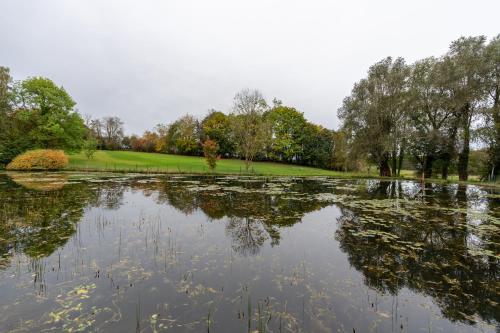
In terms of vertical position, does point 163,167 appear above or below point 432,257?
above

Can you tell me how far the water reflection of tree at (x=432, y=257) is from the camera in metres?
4.79

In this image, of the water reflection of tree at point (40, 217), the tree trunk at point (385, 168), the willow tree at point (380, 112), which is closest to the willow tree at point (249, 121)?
the willow tree at point (380, 112)

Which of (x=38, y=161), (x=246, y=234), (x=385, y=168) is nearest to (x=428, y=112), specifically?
(x=385, y=168)

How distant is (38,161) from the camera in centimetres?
3048

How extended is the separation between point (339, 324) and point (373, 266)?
107 inches

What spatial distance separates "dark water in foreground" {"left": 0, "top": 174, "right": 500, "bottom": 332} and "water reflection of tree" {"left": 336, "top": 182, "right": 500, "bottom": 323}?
34 millimetres

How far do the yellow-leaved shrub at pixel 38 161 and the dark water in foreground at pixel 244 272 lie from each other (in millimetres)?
24412

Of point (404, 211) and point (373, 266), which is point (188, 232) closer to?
point (373, 266)

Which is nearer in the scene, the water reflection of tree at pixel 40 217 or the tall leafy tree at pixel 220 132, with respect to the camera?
the water reflection of tree at pixel 40 217

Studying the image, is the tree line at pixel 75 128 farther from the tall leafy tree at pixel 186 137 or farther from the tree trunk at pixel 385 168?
the tree trunk at pixel 385 168

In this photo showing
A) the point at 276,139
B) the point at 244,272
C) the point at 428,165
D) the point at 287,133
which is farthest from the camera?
the point at 287,133

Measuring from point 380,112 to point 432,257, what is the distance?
29446mm

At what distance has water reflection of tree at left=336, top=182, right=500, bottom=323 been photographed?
15.7 ft

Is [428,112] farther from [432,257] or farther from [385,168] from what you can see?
[432,257]
